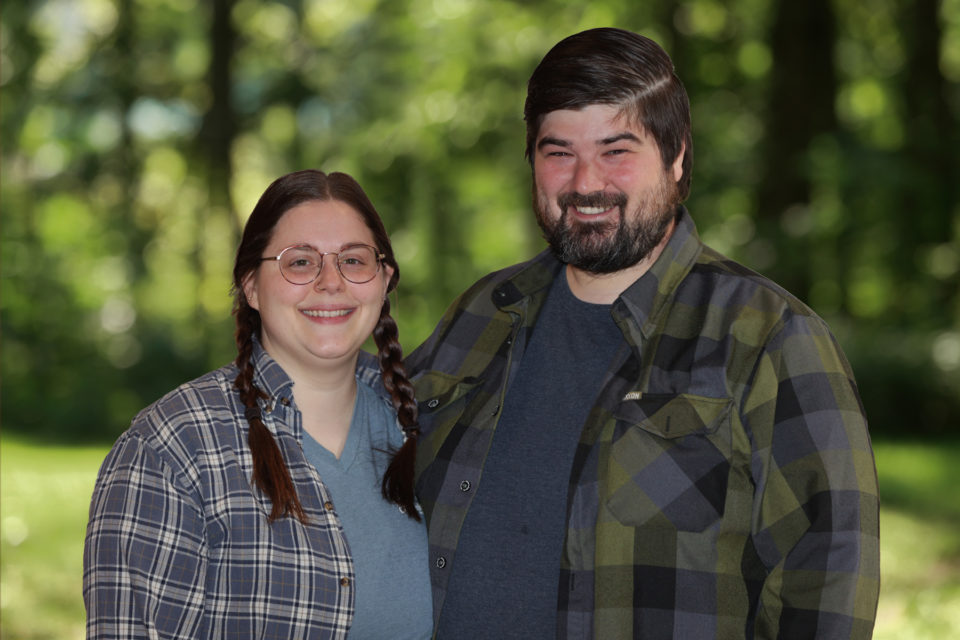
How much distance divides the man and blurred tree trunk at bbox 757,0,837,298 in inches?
351

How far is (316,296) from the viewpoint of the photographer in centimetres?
297

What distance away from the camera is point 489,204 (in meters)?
24.3

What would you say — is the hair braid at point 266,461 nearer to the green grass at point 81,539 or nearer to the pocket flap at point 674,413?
the pocket flap at point 674,413

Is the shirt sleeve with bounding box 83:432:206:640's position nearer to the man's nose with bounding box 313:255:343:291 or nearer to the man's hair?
the man's nose with bounding box 313:255:343:291

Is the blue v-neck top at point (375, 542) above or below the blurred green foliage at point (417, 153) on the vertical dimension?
below

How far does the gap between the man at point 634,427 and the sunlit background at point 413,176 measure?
16.3ft

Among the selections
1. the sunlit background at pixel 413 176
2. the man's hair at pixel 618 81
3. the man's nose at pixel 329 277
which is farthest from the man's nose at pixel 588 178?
the sunlit background at pixel 413 176

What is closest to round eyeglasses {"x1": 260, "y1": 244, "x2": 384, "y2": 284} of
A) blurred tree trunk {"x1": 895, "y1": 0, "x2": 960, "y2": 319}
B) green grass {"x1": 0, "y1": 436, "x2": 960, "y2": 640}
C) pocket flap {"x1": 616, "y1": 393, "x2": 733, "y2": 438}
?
pocket flap {"x1": 616, "y1": 393, "x2": 733, "y2": 438}

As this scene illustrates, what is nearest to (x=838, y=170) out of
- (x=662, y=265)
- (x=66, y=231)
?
(x=662, y=265)

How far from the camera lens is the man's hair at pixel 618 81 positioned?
9.78 feet

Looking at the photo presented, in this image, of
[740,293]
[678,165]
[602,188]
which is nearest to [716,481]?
[740,293]

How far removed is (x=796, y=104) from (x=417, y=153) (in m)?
6.53

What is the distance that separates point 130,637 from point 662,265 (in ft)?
5.83

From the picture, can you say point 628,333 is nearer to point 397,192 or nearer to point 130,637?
point 130,637
